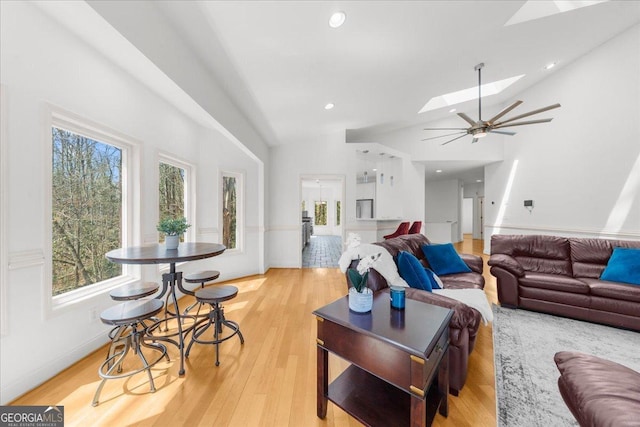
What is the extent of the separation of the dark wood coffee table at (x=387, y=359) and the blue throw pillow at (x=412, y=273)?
0.70 meters

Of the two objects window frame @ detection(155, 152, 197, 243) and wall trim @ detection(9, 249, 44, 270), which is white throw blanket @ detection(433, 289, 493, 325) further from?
window frame @ detection(155, 152, 197, 243)

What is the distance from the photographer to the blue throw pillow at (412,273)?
2.14 metres

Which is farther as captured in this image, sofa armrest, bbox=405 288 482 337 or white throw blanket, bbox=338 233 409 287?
white throw blanket, bbox=338 233 409 287

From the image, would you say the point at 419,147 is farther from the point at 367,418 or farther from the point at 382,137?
the point at 367,418

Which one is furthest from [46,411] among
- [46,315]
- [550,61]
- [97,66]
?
[550,61]

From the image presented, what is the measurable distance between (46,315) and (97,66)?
2193 mm

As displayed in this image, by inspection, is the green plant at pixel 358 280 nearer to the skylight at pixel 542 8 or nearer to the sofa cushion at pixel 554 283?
the sofa cushion at pixel 554 283

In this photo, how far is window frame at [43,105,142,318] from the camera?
69.8 inches

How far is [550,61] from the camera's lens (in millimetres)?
4195

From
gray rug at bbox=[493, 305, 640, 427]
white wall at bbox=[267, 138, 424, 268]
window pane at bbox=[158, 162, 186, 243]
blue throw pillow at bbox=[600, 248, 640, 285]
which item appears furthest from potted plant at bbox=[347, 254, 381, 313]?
white wall at bbox=[267, 138, 424, 268]

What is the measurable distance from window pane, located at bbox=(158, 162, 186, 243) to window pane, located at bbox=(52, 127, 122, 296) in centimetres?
60

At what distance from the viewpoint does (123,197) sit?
2629 millimetres

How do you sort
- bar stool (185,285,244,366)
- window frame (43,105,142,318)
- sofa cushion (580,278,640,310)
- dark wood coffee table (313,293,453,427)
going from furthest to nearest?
1. sofa cushion (580,278,640,310)
2. bar stool (185,285,244,366)
3. window frame (43,105,142,318)
4. dark wood coffee table (313,293,453,427)

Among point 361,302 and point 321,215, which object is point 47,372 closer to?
point 361,302
